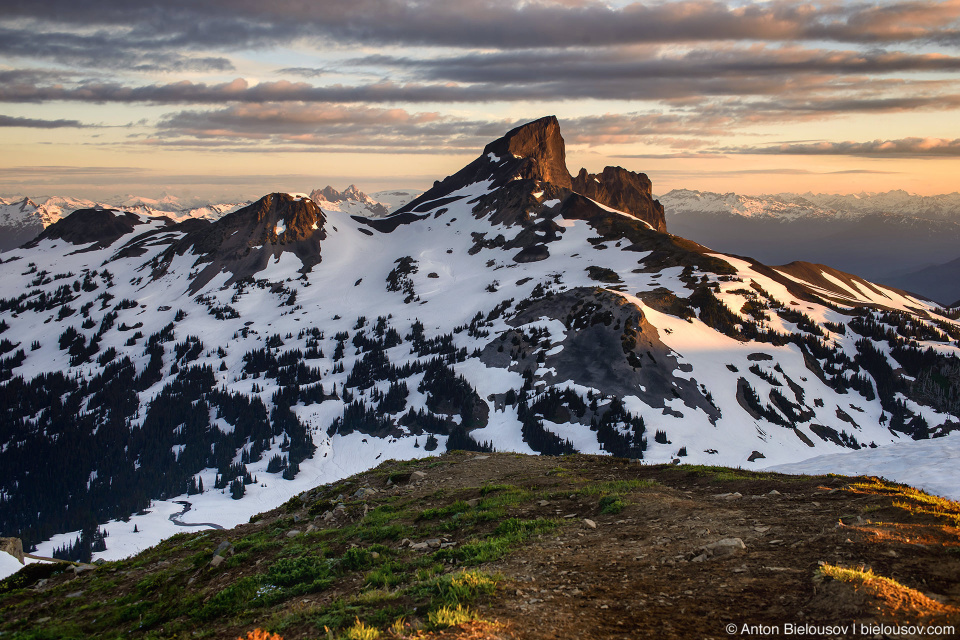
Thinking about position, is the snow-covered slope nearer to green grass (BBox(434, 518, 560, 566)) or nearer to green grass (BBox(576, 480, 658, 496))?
green grass (BBox(576, 480, 658, 496))

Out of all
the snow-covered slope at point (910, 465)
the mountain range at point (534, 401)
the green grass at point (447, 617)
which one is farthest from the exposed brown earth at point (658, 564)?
the mountain range at point (534, 401)

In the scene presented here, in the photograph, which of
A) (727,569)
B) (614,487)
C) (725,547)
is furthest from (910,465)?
(727,569)

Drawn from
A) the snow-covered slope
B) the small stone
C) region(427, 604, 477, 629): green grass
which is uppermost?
region(427, 604, 477, 629): green grass

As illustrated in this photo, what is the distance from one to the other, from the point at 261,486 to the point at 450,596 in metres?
148

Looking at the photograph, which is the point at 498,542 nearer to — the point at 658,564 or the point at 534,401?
the point at 658,564

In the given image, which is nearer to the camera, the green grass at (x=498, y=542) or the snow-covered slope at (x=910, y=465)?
the green grass at (x=498, y=542)

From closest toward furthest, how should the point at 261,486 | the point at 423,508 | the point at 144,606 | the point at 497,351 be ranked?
the point at 144,606 → the point at 423,508 → the point at 261,486 → the point at 497,351

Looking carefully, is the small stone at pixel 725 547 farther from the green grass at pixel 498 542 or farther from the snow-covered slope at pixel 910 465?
the snow-covered slope at pixel 910 465

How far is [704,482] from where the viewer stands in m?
23.2

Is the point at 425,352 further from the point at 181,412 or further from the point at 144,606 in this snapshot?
the point at 144,606

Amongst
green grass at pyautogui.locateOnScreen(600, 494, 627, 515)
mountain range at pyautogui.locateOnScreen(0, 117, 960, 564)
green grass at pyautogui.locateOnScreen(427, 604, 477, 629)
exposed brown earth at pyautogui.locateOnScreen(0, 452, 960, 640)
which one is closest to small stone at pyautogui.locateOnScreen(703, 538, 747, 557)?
exposed brown earth at pyautogui.locateOnScreen(0, 452, 960, 640)

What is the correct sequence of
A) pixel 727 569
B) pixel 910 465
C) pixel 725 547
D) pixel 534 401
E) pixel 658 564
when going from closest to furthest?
pixel 727 569 < pixel 658 564 < pixel 725 547 < pixel 910 465 < pixel 534 401

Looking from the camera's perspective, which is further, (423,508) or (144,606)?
(423,508)

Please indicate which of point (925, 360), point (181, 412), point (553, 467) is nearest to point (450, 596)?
point (553, 467)
